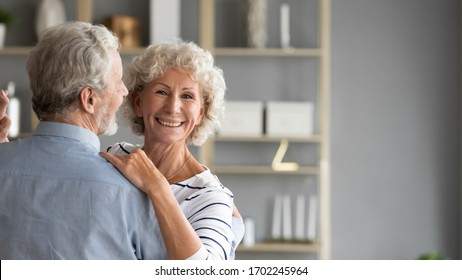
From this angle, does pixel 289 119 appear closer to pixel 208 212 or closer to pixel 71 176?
pixel 208 212

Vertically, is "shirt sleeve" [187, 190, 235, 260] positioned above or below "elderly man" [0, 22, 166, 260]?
below

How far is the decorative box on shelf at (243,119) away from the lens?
5176 mm

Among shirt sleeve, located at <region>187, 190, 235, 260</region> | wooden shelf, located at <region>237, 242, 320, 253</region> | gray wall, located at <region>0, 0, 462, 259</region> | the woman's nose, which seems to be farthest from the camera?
gray wall, located at <region>0, 0, 462, 259</region>

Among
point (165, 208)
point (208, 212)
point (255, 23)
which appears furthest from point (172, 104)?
point (255, 23)

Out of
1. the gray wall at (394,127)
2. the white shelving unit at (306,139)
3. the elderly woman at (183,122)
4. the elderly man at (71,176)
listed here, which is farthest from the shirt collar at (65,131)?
the gray wall at (394,127)

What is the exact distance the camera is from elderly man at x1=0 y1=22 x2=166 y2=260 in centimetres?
173

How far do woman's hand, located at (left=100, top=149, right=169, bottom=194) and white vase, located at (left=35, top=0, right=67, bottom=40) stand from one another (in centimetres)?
350

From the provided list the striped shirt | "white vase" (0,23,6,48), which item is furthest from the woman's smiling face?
"white vase" (0,23,6,48)

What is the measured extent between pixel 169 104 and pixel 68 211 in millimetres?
531

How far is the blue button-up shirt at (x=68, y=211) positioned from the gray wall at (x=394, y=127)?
3.77 m

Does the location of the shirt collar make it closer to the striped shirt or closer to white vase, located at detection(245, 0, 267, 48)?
the striped shirt
